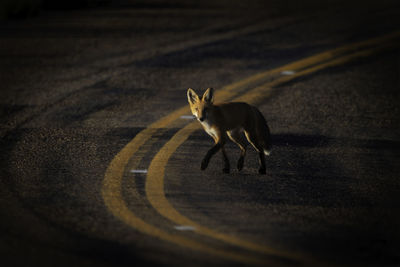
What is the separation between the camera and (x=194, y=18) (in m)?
22.2

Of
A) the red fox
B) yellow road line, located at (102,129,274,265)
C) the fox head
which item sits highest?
the fox head

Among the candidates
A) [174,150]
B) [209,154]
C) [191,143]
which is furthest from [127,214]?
[191,143]

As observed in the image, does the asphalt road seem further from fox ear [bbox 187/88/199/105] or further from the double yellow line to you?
fox ear [bbox 187/88/199/105]

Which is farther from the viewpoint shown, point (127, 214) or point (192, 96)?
point (192, 96)

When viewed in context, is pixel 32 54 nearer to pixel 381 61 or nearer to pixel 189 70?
pixel 189 70

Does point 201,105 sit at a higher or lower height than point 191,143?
higher

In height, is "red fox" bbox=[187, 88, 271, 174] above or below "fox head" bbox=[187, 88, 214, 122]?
below

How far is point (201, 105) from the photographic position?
9.16 metres

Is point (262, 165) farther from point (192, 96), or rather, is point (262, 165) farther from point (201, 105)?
point (192, 96)

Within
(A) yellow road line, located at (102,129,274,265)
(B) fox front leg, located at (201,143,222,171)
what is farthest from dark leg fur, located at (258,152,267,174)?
(A) yellow road line, located at (102,129,274,265)

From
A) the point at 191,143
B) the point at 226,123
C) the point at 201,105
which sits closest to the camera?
the point at 201,105

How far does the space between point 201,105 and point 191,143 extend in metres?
1.98

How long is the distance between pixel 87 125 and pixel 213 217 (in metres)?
4.72

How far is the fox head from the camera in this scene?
29.8 feet
